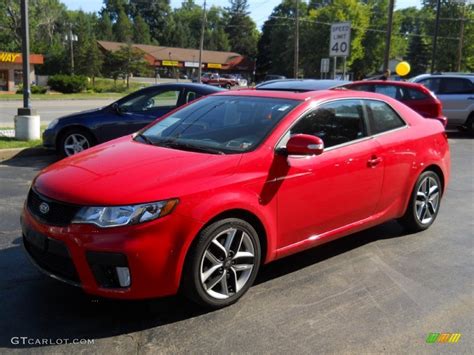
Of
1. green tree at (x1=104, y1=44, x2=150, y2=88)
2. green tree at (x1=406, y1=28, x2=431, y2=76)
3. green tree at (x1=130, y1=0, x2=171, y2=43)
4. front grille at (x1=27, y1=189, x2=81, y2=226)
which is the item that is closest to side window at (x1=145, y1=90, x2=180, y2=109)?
front grille at (x1=27, y1=189, x2=81, y2=226)

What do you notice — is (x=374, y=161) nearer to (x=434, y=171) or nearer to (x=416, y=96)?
(x=434, y=171)

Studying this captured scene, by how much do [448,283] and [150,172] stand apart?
8.59 feet

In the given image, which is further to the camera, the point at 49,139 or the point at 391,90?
the point at 391,90

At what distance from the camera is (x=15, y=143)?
9891mm

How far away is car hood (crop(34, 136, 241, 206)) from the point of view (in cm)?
327

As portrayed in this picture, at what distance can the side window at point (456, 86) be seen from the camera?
1432 centimetres

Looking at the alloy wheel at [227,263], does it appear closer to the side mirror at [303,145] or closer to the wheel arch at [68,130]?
the side mirror at [303,145]

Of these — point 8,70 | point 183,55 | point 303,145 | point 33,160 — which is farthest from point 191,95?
point 183,55

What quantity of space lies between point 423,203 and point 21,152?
7115mm

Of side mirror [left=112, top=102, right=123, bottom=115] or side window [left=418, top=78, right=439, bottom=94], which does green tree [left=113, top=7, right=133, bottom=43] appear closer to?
side window [left=418, top=78, right=439, bottom=94]

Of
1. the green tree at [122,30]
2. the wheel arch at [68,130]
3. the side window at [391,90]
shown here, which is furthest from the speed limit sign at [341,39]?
the green tree at [122,30]

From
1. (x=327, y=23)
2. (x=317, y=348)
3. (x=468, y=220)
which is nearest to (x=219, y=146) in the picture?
(x=317, y=348)

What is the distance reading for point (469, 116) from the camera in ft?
47.1

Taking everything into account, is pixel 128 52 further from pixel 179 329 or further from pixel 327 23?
pixel 179 329
